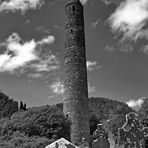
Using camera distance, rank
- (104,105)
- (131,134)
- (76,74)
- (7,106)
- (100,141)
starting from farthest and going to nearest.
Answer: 1. (104,105)
2. (7,106)
3. (76,74)
4. (100,141)
5. (131,134)

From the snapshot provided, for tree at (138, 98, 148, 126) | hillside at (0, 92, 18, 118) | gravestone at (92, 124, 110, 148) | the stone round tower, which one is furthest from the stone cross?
hillside at (0, 92, 18, 118)

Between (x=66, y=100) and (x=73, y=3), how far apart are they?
32.8 ft

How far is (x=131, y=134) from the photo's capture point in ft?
29.0

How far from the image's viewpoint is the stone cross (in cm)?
877

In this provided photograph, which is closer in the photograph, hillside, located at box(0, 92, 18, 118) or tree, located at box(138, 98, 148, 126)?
tree, located at box(138, 98, 148, 126)

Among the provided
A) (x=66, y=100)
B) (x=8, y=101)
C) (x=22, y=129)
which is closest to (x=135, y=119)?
(x=22, y=129)

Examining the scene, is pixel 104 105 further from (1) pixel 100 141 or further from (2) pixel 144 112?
(1) pixel 100 141

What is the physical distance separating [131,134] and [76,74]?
73.3 feet

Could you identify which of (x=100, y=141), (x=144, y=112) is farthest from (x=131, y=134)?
(x=144, y=112)

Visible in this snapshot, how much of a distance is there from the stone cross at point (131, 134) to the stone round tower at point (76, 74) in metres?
21.1

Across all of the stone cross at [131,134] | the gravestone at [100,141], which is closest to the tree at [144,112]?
the gravestone at [100,141]

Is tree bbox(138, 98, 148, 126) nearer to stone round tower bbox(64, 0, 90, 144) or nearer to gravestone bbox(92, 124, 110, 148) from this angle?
stone round tower bbox(64, 0, 90, 144)

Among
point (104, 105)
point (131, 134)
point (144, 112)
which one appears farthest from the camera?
point (104, 105)

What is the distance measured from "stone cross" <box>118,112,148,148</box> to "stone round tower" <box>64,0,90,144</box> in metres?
21.1
